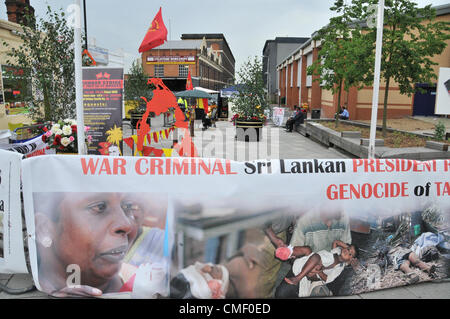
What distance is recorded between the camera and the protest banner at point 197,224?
3.73 metres

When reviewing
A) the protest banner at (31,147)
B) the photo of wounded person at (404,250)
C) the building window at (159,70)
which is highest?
the building window at (159,70)

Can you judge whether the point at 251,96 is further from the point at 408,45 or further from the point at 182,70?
the point at 182,70

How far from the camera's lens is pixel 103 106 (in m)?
8.43

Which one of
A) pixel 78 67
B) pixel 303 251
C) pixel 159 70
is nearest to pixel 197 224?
pixel 303 251

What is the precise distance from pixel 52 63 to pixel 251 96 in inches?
436

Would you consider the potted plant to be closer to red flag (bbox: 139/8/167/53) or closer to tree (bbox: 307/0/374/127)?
tree (bbox: 307/0/374/127)

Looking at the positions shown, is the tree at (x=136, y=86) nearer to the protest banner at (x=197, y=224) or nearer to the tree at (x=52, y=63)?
the tree at (x=52, y=63)

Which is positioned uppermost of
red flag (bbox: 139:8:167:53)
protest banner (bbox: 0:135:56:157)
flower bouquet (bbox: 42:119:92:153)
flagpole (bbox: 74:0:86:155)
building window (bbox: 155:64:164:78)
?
building window (bbox: 155:64:164:78)

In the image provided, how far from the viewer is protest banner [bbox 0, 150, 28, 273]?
13.1 ft

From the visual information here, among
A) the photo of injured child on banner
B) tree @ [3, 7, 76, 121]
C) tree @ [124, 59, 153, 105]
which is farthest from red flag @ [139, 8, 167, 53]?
tree @ [124, 59, 153, 105]

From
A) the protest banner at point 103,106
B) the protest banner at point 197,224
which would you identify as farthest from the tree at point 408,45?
the protest banner at point 197,224

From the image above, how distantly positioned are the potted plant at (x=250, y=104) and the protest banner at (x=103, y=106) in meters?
10.3

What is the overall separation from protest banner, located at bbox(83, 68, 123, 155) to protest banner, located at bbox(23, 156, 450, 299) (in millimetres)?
4801
